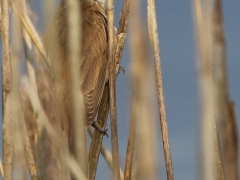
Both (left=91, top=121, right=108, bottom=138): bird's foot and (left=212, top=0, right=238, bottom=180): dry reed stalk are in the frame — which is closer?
(left=212, top=0, right=238, bottom=180): dry reed stalk

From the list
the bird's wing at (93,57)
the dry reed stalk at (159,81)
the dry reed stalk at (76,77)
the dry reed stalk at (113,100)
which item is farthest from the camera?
the bird's wing at (93,57)

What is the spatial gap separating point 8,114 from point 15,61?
0.22 metres

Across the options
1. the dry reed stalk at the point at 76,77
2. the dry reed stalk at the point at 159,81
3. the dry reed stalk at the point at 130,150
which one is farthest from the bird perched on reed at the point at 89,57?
the dry reed stalk at the point at 76,77

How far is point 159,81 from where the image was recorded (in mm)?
1764

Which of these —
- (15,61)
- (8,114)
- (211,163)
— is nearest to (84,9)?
(15,61)

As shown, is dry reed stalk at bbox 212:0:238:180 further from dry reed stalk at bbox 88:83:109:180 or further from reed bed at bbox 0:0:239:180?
dry reed stalk at bbox 88:83:109:180

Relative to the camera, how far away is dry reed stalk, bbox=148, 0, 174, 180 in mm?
1711

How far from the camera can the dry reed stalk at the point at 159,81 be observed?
1711mm

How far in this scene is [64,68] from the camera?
2.21 m

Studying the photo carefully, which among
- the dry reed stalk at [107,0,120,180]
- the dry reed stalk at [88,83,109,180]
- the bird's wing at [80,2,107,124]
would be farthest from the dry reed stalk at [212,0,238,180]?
the bird's wing at [80,2,107,124]

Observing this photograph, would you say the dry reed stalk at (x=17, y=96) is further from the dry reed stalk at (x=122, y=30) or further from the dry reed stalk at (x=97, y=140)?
the dry reed stalk at (x=122, y=30)

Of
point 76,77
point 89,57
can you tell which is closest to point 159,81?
point 76,77

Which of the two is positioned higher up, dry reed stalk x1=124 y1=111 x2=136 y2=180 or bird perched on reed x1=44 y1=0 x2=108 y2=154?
bird perched on reed x1=44 y1=0 x2=108 y2=154

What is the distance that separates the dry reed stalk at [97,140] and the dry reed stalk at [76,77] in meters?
0.57
